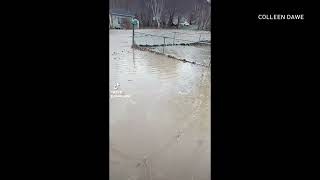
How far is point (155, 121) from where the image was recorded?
2154 mm

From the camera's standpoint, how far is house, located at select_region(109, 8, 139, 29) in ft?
6.96

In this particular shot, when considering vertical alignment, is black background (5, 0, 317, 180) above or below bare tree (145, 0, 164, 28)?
below

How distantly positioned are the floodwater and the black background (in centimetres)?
6

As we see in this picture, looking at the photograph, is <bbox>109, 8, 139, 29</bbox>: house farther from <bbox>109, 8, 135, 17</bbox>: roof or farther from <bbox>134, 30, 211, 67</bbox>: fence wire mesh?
<bbox>134, 30, 211, 67</bbox>: fence wire mesh

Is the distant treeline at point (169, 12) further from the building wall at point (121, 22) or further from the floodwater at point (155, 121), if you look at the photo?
the floodwater at point (155, 121)

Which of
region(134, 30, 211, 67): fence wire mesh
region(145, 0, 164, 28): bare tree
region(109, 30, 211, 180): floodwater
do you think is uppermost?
region(145, 0, 164, 28): bare tree

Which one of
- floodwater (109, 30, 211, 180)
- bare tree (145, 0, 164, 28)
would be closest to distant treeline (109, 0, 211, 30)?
bare tree (145, 0, 164, 28)

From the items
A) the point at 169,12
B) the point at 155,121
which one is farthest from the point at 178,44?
the point at 155,121

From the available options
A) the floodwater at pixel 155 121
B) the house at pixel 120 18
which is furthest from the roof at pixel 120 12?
the floodwater at pixel 155 121

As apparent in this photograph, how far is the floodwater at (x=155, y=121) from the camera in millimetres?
2115
